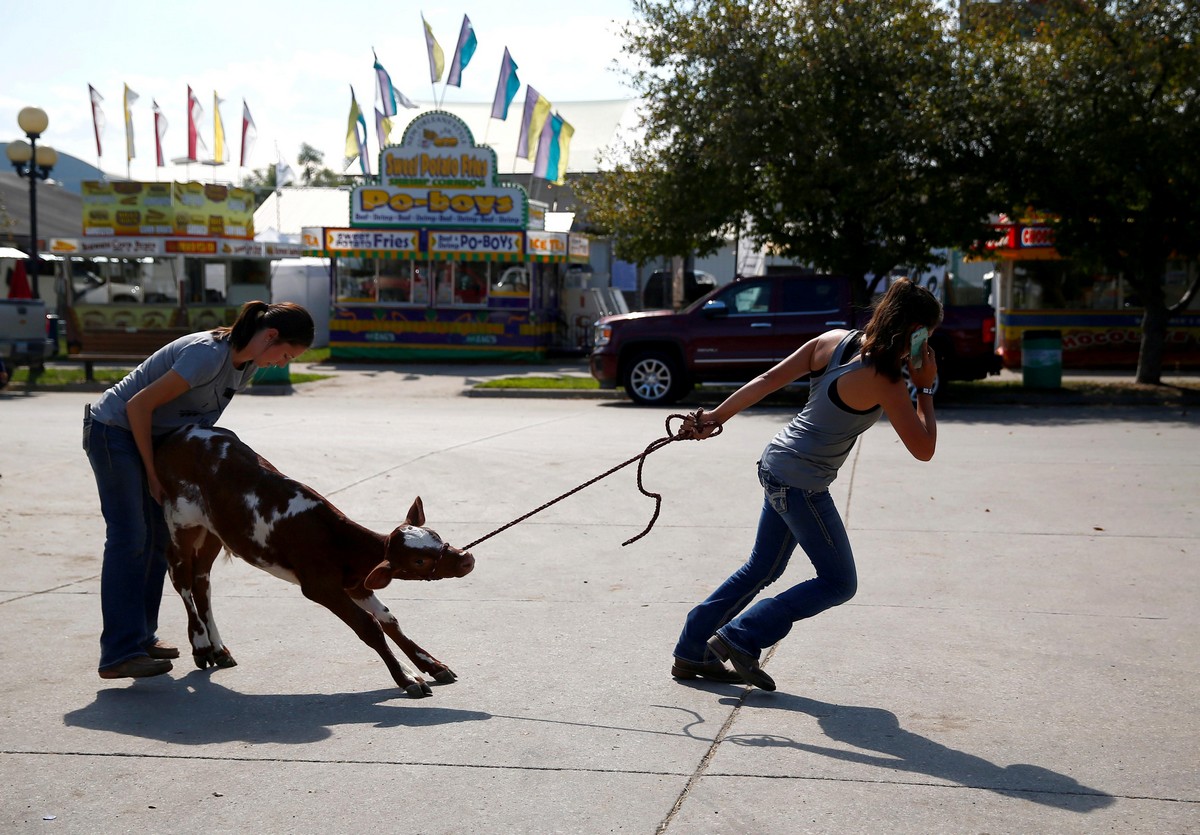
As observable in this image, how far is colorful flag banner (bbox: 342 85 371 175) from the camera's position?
34062mm

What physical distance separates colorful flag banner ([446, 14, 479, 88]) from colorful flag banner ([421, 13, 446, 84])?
1.28 feet

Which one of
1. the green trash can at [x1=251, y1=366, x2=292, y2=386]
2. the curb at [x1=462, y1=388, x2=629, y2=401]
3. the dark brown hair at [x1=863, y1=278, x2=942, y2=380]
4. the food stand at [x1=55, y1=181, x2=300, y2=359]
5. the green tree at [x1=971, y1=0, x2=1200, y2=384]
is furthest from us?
the food stand at [x1=55, y1=181, x2=300, y2=359]

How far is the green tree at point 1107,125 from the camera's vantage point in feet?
57.9

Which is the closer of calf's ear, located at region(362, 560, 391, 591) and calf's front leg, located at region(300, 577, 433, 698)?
calf's ear, located at region(362, 560, 391, 591)

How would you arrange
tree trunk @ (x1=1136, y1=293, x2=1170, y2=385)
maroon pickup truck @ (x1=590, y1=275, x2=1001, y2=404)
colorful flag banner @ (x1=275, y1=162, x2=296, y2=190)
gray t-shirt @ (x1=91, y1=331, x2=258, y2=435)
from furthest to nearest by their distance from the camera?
colorful flag banner @ (x1=275, y1=162, x2=296, y2=190)
tree trunk @ (x1=1136, y1=293, x2=1170, y2=385)
maroon pickup truck @ (x1=590, y1=275, x2=1001, y2=404)
gray t-shirt @ (x1=91, y1=331, x2=258, y2=435)

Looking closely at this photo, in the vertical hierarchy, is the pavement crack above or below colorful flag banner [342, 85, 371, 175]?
below

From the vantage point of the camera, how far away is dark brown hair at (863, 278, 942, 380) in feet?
15.0

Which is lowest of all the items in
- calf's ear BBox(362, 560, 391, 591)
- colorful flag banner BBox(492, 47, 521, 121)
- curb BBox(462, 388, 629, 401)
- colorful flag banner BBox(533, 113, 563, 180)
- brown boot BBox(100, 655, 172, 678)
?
curb BBox(462, 388, 629, 401)

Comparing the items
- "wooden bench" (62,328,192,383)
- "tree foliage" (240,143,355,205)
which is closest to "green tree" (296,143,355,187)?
"tree foliage" (240,143,355,205)

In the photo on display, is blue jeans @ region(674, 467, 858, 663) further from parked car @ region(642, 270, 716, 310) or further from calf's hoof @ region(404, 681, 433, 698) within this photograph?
parked car @ region(642, 270, 716, 310)

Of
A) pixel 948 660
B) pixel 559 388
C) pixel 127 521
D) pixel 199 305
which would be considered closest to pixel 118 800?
pixel 127 521

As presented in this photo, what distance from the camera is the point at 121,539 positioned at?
5.22m

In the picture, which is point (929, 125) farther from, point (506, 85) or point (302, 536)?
point (302, 536)

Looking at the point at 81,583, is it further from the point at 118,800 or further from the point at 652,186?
the point at 652,186
